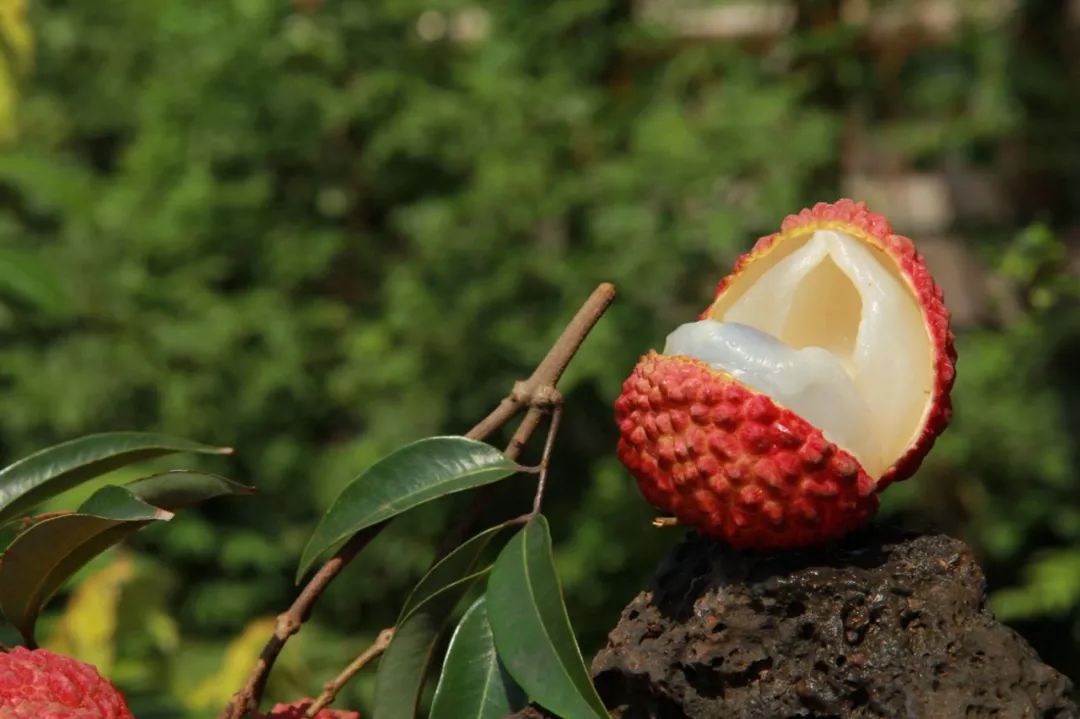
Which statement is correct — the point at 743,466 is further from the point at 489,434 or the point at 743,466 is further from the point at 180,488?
the point at 180,488

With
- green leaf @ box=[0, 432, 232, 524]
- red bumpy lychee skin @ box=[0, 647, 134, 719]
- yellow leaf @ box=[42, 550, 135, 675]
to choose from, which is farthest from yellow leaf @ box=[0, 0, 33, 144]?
red bumpy lychee skin @ box=[0, 647, 134, 719]

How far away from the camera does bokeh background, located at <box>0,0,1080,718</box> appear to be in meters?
2.29

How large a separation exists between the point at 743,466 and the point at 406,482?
20 centimetres

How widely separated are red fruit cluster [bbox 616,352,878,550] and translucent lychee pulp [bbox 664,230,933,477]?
0.02 metres

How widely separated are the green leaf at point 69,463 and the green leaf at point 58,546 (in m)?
0.05

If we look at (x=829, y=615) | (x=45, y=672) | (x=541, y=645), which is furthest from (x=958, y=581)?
(x=45, y=672)

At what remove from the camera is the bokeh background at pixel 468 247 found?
7.51 feet

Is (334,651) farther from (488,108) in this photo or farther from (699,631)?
(699,631)

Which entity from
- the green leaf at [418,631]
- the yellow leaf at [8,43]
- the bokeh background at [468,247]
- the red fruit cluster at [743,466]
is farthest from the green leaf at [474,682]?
the bokeh background at [468,247]

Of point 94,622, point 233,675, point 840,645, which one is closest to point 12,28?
point 94,622

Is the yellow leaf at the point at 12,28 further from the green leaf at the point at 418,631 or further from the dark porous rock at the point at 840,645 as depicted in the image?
the dark porous rock at the point at 840,645

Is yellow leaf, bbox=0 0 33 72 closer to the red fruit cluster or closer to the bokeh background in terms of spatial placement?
the bokeh background

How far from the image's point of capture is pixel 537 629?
71 centimetres

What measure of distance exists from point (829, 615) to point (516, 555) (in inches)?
6.5
